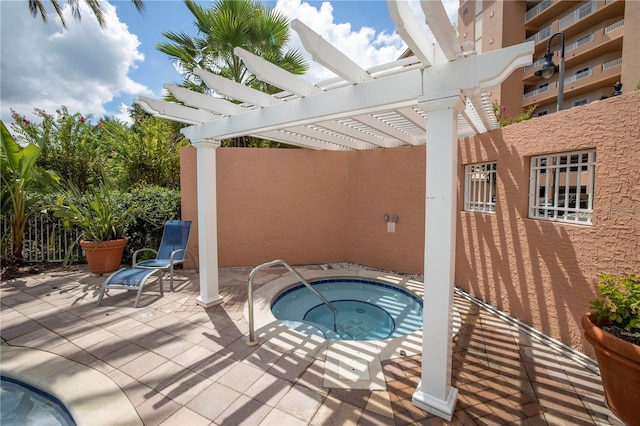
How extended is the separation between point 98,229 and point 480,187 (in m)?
10.1

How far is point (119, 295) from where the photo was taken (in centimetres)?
643

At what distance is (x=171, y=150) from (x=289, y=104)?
9534mm

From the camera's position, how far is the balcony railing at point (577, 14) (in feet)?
69.2

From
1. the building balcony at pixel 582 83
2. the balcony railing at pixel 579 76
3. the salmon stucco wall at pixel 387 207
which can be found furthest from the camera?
the balcony railing at pixel 579 76

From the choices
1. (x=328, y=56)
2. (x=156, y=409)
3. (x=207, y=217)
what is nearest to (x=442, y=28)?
(x=328, y=56)

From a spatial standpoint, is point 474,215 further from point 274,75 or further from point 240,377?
point 240,377

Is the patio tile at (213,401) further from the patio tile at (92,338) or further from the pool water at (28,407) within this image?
the patio tile at (92,338)

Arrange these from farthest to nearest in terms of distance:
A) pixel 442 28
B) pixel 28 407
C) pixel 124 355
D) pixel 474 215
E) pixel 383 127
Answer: pixel 474 215, pixel 383 127, pixel 124 355, pixel 28 407, pixel 442 28

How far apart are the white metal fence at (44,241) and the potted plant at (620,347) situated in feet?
38.8

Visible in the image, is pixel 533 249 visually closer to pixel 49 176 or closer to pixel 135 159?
pixel 49 176

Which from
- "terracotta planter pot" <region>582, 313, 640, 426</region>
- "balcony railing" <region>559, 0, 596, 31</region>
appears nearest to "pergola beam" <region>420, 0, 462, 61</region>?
"terracotta planter pot" <region>582, 313, 640, 426</region>

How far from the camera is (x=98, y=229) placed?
7953mm

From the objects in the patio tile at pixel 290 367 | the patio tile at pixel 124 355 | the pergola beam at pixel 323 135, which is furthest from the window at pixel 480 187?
the patio tile at pixel 124 355

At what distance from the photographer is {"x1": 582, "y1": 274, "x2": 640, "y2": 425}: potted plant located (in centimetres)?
270
